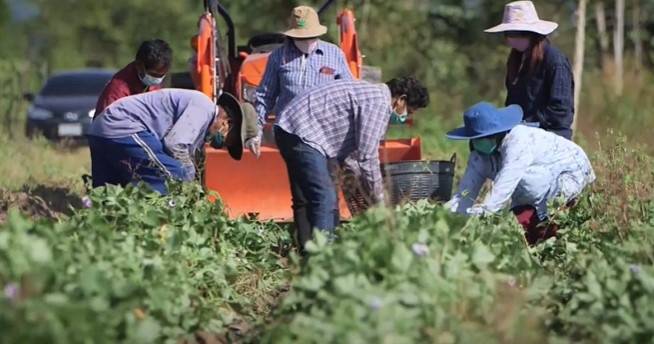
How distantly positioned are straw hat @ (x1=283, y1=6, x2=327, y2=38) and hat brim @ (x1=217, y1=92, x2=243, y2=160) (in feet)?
1.94

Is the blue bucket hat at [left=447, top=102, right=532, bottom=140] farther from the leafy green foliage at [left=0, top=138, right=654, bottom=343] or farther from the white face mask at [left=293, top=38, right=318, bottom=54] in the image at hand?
the white face mask at [left=293, top=38, right=318, bottom=54]

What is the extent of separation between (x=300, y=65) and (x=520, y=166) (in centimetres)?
161

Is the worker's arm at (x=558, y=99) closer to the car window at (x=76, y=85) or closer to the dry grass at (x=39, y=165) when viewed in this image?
the dry grass at (x=39, y=165)

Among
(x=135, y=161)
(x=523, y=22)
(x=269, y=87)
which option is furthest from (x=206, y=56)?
(x=523, y=22)

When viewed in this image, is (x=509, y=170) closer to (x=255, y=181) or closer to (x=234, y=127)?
(x=234, y=127)

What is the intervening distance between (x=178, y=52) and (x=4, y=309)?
22.6 m

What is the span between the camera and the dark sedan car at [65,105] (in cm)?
1911

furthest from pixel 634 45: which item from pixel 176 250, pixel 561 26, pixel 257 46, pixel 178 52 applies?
pixel 176 250

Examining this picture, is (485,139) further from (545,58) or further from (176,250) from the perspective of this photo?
(176,250)

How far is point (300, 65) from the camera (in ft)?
27.6

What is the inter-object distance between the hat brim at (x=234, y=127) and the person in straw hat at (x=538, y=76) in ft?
6.08

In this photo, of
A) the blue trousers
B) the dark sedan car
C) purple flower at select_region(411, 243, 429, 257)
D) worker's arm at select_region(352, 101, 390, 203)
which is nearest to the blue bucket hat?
worker's arm at select_region(352, 101, 390, 203)

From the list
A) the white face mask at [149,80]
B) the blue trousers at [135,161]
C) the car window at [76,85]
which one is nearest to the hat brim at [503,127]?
the blue trousers at [135,161]

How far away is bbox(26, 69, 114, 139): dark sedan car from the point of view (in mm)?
19109
